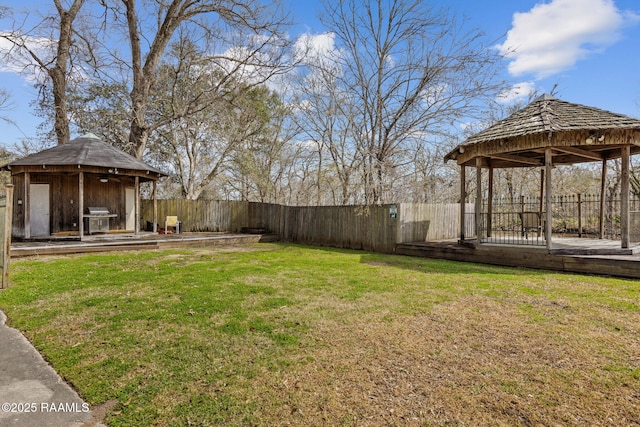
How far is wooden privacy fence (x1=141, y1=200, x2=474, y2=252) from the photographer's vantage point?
1034cm

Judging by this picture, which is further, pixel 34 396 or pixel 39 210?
pixel 39 210

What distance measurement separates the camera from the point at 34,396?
2297mm

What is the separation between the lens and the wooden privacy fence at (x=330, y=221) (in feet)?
33.9

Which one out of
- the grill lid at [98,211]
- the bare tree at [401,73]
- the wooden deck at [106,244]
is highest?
the bare tree at [401,73]

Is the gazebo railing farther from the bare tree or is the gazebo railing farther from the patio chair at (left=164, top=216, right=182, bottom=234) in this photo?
the patio chair at (left=164, top=216, right=182, bottom=234)

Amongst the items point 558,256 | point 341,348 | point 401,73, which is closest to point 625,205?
point 558,256

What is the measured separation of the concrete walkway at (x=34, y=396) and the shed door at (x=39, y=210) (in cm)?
1106

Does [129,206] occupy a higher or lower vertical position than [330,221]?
higher

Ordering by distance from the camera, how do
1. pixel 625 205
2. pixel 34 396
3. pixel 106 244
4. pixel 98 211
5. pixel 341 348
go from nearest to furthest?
pixel 34 396 < pixel 341 348 < pixel 625 205 < pixel 106 244 < pixel 98 211

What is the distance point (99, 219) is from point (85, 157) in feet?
8.28

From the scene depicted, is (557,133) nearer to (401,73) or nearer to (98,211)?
(401,73)

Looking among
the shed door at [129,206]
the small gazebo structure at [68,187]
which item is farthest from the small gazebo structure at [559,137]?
the shed door at [129,206]

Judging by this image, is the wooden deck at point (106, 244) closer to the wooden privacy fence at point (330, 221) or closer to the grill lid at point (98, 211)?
the grill lid at point (98, 211)

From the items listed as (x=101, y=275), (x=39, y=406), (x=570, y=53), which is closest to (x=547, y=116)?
(x=570, y=53)
